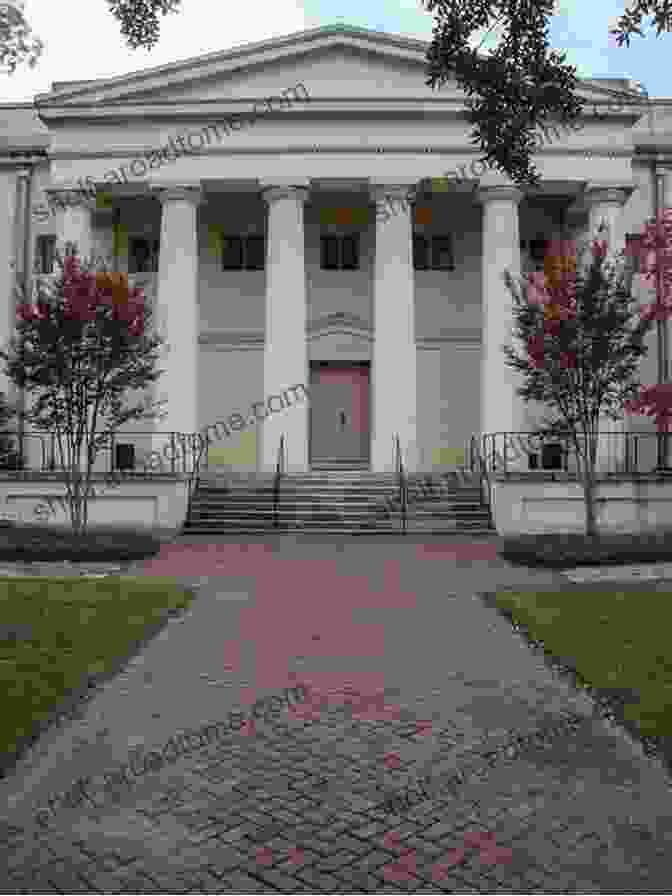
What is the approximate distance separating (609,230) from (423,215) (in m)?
6.27

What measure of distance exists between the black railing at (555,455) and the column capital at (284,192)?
8.75 meters

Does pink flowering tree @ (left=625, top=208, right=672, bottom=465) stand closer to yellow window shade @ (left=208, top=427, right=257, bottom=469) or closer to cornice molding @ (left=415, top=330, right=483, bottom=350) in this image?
cornice molding @ (left=415, top=330, right=483, bottom=350)

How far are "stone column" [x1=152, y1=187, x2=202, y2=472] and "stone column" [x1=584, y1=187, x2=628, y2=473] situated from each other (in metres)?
11.5

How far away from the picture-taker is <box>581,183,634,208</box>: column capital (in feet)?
79.0

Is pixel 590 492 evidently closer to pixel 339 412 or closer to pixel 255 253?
pixel 339 412

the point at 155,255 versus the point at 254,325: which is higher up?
the point at 155,255

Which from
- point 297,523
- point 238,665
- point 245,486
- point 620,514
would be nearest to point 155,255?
point 245,486

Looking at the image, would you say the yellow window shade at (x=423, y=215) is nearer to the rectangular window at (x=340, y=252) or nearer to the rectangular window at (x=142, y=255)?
the rectangular window at (x=340, y=252)

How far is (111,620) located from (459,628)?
3965 millimetres

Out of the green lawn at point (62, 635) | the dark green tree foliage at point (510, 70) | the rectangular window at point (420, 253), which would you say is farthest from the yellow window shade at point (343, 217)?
the dark green tree foliage at point (510, 70)

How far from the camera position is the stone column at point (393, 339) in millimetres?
23078

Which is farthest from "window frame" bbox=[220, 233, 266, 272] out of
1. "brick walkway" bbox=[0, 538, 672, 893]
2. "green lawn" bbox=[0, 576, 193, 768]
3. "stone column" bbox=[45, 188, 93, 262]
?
"brick walkway" bbox=[0, 538, 672, 893]

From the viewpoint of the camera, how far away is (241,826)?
4363mm

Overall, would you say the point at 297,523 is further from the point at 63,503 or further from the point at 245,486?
the point at 63,503
